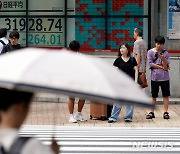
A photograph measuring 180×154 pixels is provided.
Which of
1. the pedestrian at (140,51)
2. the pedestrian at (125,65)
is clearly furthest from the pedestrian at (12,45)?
the pedestrian at (140,51)

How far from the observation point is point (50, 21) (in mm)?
19359

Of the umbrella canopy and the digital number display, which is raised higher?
the digital number display

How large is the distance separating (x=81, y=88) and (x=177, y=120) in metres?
11.0

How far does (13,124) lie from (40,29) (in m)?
15.9

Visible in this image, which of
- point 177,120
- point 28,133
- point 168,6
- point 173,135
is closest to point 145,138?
point 173,135

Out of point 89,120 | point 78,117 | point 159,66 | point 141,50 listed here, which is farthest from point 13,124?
point 141,50

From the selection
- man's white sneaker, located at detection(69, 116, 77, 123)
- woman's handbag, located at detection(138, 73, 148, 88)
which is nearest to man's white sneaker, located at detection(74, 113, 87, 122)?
man's white sneaker, located at detection(69, 116, 77, 123)

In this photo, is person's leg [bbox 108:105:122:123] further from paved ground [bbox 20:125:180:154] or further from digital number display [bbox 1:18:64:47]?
digital number display [bbox 1:18:64:47]

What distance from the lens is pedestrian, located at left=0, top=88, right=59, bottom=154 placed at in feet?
11.8

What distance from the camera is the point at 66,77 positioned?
3740 mm

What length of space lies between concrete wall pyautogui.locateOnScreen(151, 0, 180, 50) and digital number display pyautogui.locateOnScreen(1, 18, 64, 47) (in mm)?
2468

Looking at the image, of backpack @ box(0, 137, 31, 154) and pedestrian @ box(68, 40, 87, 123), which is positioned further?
pedestrian @ box(68, 40, 87, 123)

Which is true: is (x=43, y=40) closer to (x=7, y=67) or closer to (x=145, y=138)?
(x=145, y=138)

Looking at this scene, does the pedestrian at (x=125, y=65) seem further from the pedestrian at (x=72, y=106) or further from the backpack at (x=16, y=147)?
the backpack at (x=16, y=147)
